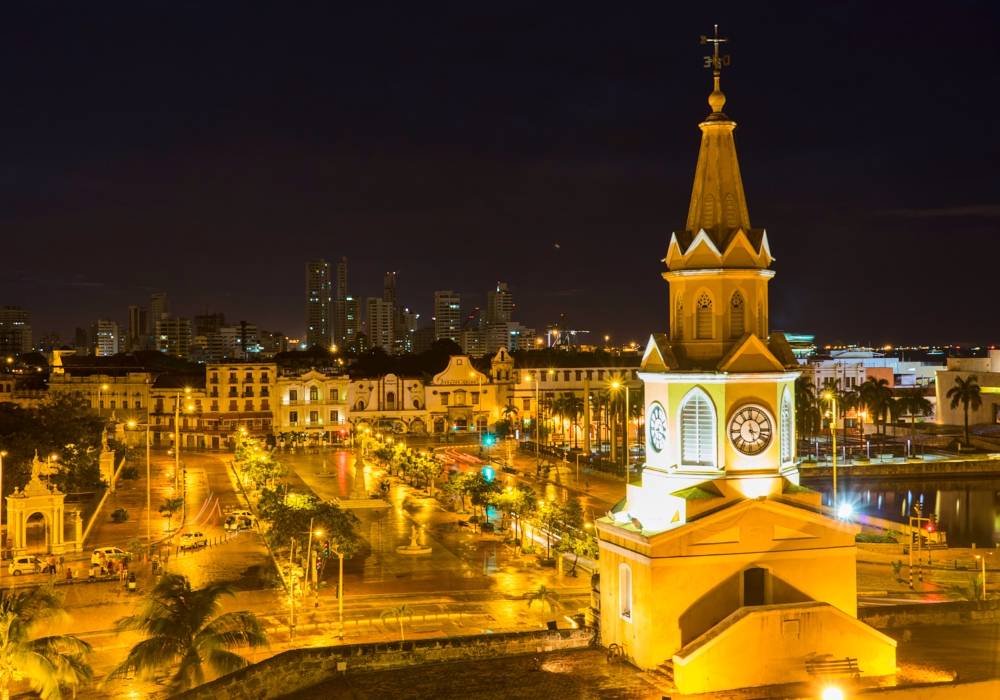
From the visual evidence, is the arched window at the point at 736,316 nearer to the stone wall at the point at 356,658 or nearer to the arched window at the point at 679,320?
the arched window at the point at 679,320

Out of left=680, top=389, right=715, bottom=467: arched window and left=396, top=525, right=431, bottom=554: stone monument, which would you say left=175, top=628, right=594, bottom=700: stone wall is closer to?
left=680, top=389, right=715, bottom=467: arched window

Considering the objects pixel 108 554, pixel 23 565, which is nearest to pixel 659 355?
pixel 108 554

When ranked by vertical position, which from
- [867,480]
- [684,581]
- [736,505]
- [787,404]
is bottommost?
[867,480]

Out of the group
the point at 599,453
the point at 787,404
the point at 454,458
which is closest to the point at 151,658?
the point at 787,404

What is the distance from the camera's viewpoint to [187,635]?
17.3 m

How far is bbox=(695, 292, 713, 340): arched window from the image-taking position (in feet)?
62.0

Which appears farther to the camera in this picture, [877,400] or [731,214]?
[877,400]

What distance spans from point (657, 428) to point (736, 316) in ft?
9.30

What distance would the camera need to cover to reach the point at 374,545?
4569 centimetres

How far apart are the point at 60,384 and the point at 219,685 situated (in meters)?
104

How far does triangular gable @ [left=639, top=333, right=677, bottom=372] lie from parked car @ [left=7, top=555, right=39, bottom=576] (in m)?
30.8

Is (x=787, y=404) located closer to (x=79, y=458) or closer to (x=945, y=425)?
(x=79, y=458)

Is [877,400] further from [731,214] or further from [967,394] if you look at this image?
[731,214]

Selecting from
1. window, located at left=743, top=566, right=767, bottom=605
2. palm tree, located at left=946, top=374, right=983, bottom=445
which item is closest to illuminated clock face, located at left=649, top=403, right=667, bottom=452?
window, located at left=743, top=566, right=767, bottom=605
